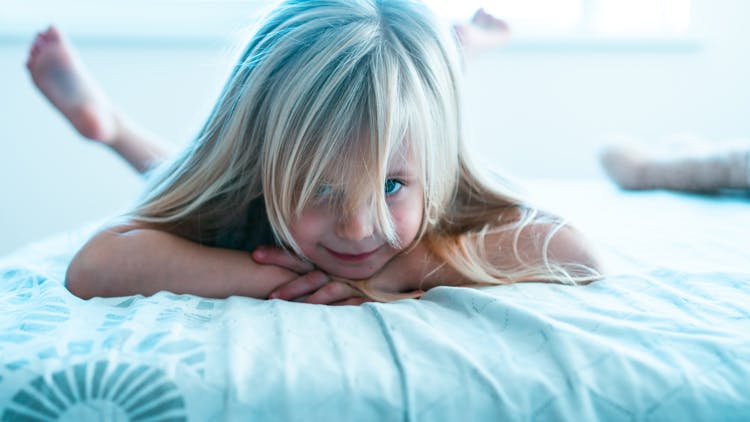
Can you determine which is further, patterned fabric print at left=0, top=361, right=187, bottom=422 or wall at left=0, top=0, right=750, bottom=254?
wall at left=0, top=0, right=750, bottom=254

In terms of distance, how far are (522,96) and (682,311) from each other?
58.6 inches

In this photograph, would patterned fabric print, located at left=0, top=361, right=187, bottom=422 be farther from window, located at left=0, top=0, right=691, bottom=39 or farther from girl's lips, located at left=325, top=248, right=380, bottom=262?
window, located at left=0, top=0, right=691, bottom=39

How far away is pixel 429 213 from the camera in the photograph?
0.77m

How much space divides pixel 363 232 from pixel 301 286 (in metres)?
0.10

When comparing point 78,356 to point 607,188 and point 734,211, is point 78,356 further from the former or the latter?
point 607,188

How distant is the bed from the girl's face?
114 millimetres

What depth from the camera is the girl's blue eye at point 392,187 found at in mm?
710

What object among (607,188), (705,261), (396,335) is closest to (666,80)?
(607,188)

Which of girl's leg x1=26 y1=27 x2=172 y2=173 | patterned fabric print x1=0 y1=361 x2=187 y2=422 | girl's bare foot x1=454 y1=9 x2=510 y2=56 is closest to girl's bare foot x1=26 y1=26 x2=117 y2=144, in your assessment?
girl's leg x1=26 y1=27 x2=172 y2=173

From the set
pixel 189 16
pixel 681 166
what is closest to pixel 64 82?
pixel 189 16

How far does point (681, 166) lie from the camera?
124 centimetres

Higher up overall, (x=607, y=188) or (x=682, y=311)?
(x=682, y=311)

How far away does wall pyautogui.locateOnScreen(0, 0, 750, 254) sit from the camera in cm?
178

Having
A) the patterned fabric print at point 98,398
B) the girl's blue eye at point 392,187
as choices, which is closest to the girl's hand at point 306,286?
the girl's blue eye at point 392,187
